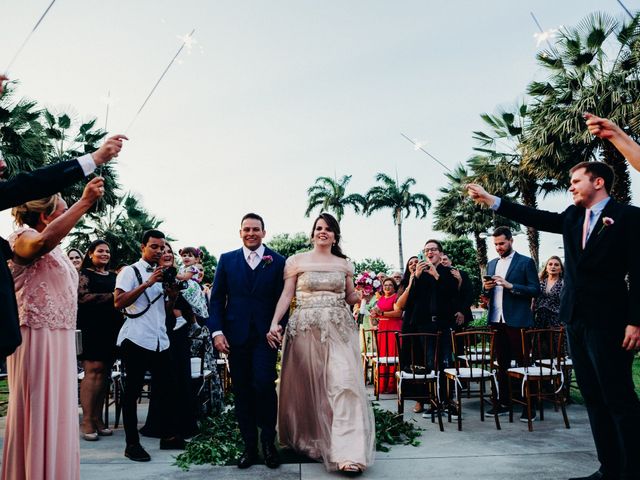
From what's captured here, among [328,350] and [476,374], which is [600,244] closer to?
[328,350]

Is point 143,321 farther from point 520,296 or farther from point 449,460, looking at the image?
point 520,296

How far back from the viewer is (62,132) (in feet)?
54.7

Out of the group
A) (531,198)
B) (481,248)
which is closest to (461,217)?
(481,248)

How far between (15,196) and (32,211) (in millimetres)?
736

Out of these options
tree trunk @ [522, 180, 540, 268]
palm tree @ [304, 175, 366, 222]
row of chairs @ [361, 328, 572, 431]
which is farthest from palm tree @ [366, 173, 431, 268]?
row of chairs @ [361, 328, 572, 431]

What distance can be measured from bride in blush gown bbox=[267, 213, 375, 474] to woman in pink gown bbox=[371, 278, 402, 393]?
3570 mm

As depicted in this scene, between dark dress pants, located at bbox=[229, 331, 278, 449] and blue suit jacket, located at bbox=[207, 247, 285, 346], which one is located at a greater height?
blue suit jacket, located at bbox=[207, 247, 285, 346]

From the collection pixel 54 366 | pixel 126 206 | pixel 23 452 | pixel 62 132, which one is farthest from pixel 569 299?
pixel 126 206

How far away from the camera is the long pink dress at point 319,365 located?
15.1 ft

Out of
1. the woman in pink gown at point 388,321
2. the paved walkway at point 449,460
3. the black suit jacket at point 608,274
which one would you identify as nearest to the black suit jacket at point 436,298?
the woman in pink gown at point 388,321

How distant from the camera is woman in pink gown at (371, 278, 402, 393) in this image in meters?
8.55

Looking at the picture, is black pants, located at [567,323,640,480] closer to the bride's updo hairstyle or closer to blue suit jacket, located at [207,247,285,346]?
the bride's updo hairstyle

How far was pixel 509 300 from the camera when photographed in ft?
20.8

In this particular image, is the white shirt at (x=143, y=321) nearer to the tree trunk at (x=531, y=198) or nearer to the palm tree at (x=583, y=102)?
the palm tree at (x=583, y=102)
